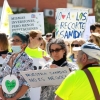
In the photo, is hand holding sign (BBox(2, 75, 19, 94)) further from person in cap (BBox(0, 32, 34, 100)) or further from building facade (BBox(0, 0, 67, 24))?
building facade (BBox(0, 0, 67, 24))

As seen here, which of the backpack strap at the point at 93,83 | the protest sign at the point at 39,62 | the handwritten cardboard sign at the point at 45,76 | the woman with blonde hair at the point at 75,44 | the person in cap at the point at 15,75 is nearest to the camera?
the backpack strap at the point at 93,83

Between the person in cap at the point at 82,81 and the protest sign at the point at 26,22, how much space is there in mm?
5231

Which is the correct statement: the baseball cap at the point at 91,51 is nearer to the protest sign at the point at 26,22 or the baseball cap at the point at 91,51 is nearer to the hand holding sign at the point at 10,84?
the hand holding sign at the point at 10,84

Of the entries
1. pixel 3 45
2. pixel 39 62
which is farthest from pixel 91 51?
pixel 39 62

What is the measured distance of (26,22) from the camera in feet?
29.9

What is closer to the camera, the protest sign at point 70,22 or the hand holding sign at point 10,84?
the hand holding sign at point 10,84

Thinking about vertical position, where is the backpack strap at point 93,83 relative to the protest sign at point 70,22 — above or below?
below

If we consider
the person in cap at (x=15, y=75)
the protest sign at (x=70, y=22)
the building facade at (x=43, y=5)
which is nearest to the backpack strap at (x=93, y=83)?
the person in cap at (x=15, y=75)

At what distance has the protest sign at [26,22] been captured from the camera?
905 centimetres

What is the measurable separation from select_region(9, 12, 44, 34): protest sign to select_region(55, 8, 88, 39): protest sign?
375 mm

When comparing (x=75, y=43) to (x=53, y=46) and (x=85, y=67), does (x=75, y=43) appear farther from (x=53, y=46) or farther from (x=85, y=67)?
(x=85, y=67)

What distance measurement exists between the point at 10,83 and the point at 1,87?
13cm

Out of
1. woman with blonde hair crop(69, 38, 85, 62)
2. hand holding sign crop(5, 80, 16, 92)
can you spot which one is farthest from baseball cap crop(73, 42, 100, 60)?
woman with blonde hair crop(69, 38, 85, 62)

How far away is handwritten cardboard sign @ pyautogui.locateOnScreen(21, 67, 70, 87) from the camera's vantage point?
16.2ft
